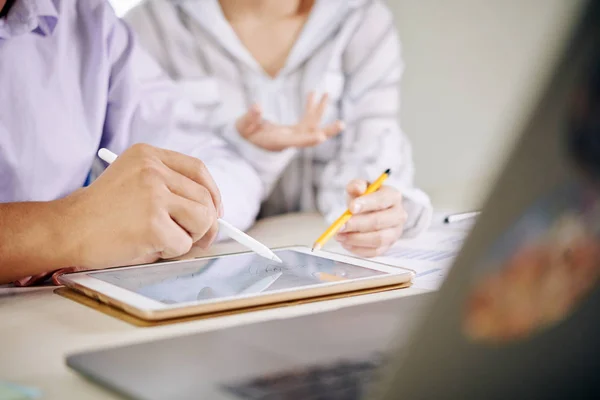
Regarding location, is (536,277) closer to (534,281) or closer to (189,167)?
(534,281)

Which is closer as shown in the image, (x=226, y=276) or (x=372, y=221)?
(x=226, y=276)

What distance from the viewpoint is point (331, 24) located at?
4.16 feet

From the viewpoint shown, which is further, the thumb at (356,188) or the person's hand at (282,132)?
the person's hand at (282,132)

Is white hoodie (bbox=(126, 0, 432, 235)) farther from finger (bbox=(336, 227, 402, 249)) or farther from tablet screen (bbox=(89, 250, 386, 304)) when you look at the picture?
tablet screen (bbox=(89, 250, 386, 304))

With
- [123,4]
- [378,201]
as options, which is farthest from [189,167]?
[123,4]

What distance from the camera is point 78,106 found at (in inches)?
31.9

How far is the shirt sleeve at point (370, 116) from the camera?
43.6 inches

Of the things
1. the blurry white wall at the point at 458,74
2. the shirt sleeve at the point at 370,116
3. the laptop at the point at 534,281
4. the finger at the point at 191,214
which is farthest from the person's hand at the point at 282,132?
the laptop at the point at 534,281

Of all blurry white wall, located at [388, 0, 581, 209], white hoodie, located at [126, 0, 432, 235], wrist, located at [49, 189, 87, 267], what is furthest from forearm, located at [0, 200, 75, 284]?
blurry white wall, located at [388, 0, 581, 209]

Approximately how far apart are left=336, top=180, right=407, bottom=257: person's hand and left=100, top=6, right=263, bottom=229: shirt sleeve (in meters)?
0.18

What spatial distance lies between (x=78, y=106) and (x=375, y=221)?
0.38 meters

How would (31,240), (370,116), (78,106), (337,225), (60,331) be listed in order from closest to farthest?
1. (60,331)
2. (31,240)
3. (337,225)
4. (78,106)
5. (370,116)

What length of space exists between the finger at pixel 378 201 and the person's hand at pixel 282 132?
0.24 m

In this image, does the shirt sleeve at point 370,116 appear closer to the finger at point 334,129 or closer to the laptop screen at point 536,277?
the finger at point 334,129
